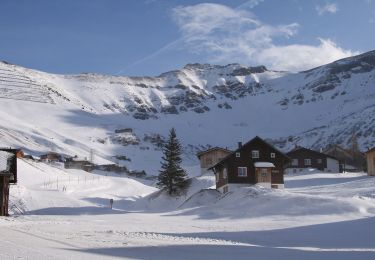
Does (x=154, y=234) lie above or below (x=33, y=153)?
below

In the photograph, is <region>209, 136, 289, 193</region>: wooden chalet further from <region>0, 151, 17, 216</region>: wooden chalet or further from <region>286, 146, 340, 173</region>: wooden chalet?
<region>286, 146, 340, 173</region>: wooden chalet

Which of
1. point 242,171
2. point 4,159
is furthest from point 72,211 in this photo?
point 242,171

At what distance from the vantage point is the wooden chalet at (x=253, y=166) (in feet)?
241

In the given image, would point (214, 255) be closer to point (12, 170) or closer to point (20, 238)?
point (20, 238)

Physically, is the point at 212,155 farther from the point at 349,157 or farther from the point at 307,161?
the point at 349,157

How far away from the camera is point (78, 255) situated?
1908cm

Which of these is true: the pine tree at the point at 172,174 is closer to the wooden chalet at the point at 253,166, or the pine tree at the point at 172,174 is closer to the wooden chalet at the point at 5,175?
the wooden chalet at the point at 253,166

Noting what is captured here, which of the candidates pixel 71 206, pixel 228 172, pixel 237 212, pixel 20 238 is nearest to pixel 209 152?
pixel 228 172

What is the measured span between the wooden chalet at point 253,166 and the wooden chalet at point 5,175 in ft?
100

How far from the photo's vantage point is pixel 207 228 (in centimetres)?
3441

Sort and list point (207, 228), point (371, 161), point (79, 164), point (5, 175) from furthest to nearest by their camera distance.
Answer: point (79, 164) → point (371, 161) → point (5, 175) → point (207, 228)

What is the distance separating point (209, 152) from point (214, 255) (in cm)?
8840

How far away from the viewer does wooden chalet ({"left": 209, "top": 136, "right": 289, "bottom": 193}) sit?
241ft

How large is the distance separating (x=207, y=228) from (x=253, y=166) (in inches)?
1609
